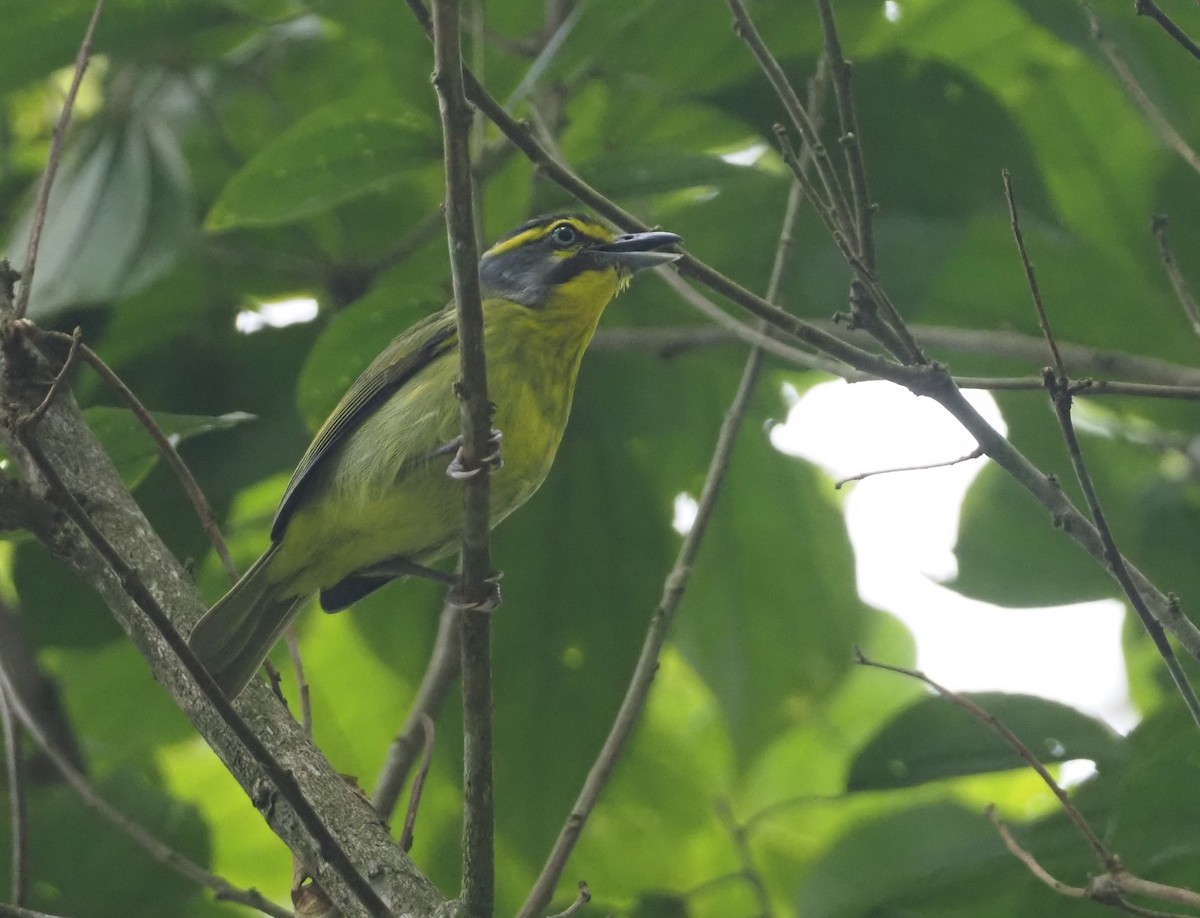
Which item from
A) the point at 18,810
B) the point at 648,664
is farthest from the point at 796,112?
the point at 18,810

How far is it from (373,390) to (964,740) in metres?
1.81

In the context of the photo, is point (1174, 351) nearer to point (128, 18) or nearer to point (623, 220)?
point (623, 220)

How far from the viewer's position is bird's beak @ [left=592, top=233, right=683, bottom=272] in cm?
338

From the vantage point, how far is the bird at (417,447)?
3719 millimetres

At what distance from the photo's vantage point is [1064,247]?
14.0 ft

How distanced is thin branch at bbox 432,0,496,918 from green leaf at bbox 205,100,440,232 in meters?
1.28

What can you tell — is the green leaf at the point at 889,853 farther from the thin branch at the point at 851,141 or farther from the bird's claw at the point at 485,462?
the thin branch at the point at 851,141

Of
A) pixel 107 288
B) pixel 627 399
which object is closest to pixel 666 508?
pixel 627 399

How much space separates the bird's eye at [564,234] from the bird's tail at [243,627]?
1.21 metres

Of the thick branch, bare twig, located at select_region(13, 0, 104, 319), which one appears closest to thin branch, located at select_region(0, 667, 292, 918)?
the thick branch

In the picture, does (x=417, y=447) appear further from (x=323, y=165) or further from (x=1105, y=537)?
(x=1105, y=537)

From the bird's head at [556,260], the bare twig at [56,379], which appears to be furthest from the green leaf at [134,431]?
the bird's head at [556,260]

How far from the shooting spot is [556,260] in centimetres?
418

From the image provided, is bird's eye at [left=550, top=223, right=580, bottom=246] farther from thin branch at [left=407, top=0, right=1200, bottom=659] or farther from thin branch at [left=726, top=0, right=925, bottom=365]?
thin branch at [left=407, top=0, right=1200, bottom=659]
